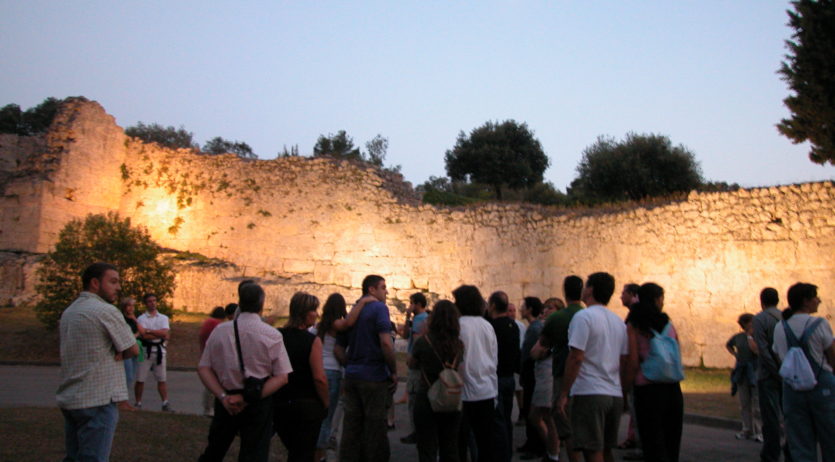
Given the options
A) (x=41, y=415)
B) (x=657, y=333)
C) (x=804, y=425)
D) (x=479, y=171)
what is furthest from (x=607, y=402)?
(x=479, y=171)

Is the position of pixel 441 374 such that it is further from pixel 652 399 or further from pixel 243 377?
pixel 652 399

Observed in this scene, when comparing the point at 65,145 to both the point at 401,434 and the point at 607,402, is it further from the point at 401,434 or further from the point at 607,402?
the point at 607,402

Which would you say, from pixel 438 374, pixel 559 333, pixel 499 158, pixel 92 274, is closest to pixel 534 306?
pixel 559 333

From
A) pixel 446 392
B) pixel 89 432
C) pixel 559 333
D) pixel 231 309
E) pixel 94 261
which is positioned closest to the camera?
pixel 89 432

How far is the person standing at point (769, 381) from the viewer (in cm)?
660

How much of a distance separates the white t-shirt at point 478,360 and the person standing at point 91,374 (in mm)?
2708

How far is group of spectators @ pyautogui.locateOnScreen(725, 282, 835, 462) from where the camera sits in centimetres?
572

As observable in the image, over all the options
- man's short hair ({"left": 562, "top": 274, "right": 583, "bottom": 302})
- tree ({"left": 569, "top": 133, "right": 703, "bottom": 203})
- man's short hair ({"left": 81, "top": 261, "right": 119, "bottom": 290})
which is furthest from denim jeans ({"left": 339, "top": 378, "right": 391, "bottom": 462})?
tree ({"left": 569, "top": 133, "right": 703, "bottom": 203})

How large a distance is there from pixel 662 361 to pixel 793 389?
4.13 feet

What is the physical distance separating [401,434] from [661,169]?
72.5 ft

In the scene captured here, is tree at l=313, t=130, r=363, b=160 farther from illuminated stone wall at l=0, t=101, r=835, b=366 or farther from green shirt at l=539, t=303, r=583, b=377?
green shirt at l=539, t=303, r=583, b=377

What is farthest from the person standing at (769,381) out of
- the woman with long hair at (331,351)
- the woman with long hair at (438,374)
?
the woman with long hair at (331,351)

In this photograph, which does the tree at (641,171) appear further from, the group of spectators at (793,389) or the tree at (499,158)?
the group of spectators at (793,389)

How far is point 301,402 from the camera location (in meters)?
5.30
